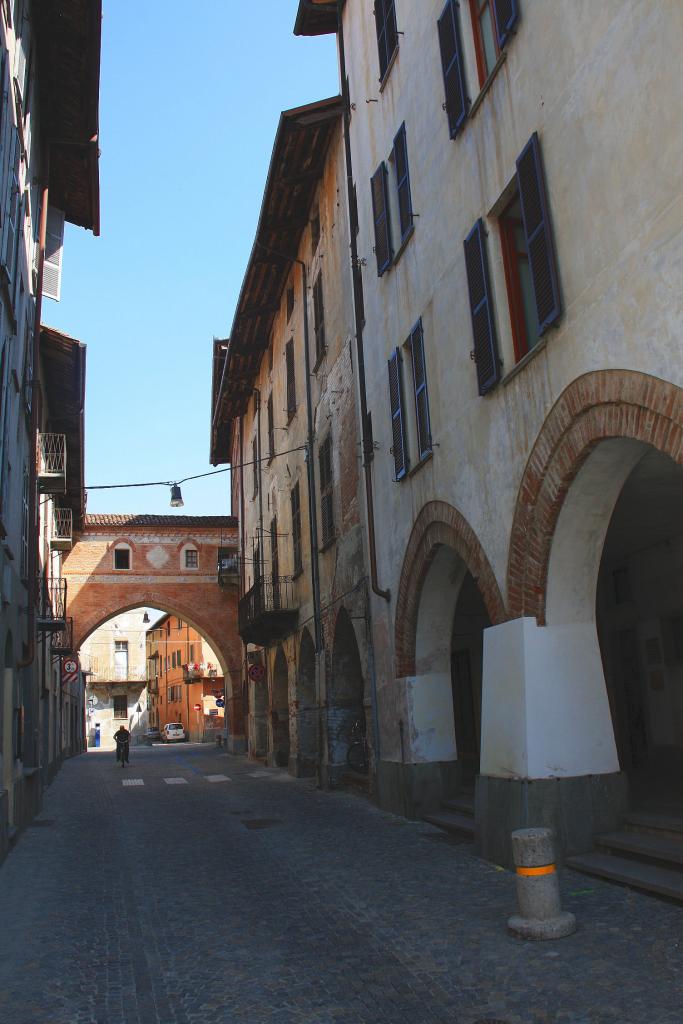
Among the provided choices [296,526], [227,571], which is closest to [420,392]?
[296,526]

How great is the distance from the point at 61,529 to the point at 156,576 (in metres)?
→ 8.04

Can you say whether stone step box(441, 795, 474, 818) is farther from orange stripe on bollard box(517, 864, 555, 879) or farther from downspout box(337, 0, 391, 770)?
orange stripe on bollard box(517, 864, 555, 879)

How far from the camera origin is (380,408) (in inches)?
520

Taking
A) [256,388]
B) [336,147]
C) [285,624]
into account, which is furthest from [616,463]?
[256,388]

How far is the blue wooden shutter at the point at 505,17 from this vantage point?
315 inches

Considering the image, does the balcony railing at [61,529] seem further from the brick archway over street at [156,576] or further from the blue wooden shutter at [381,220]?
the blue wooden shutter at [381,220]

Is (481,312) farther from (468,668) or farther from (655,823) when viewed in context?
(468,668)

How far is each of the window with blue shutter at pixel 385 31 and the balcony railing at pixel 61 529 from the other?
17.3m

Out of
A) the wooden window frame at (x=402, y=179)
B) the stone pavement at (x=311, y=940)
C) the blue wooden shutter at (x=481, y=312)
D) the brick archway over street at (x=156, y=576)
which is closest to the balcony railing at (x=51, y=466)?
the stone pavement at (x=311, y=940)

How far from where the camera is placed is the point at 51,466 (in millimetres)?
19688

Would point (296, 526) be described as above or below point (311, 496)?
below

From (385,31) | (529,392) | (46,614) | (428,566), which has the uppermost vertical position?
(385,31)

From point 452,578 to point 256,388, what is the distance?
1581cm

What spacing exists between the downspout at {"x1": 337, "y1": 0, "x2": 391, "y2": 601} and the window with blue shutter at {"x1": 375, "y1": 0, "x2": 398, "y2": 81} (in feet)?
7.07
